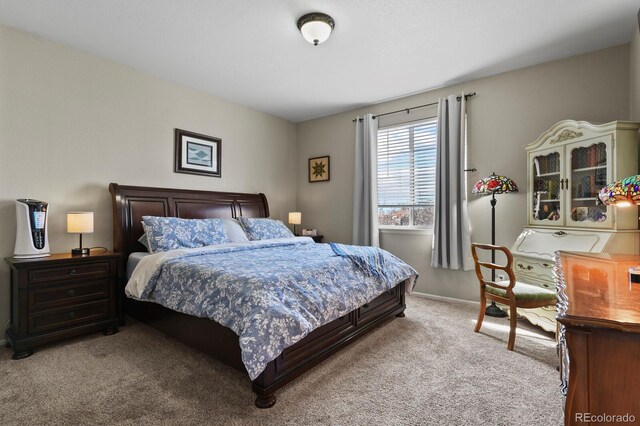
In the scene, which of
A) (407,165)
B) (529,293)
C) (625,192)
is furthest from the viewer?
(407,165)

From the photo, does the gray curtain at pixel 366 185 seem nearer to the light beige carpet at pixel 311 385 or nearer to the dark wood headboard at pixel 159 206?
the dark wood headboard at pixel 159 206

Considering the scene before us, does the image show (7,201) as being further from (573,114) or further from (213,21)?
(573,114)

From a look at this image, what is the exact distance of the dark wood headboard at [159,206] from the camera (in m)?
3.23

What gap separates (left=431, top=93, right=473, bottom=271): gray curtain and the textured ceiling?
47cm

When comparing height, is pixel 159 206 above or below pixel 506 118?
below

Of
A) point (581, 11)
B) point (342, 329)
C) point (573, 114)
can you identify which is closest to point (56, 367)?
point (342, 329)

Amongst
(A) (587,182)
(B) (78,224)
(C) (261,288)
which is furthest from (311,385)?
(A) (587,182)

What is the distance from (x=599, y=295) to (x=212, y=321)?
2.10m

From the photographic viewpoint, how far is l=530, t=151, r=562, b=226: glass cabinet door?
2949 millimetres

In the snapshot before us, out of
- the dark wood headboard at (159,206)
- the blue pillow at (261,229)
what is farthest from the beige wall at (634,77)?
the dark wood headboard at (159,206)

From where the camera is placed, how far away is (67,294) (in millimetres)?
2625

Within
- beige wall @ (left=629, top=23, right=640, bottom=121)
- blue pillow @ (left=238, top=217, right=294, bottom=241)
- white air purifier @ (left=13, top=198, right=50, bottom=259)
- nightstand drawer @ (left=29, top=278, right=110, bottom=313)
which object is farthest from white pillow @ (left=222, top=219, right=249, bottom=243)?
beige wall @ (left=629, top=23, right=640, bottom=121)

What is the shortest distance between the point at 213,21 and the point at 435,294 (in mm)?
3957

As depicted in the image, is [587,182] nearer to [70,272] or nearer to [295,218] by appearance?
[295,218]
